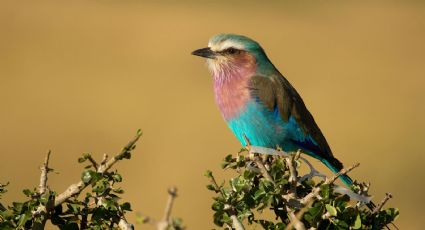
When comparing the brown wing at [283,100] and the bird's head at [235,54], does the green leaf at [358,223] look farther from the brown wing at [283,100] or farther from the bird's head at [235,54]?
the bird's head at [235,54]

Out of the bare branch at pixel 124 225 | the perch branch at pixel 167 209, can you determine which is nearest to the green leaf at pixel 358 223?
the bare branch at pixel 124 225

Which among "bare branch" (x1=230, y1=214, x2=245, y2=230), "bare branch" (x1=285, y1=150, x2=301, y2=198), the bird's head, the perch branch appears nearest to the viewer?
the perch branch

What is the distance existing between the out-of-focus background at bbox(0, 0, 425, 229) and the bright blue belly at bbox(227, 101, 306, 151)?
4.33 metres

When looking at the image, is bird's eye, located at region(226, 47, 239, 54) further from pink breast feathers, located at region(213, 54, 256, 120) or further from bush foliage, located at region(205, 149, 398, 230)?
bush foliage, located at region(205, 149, 398, 230)

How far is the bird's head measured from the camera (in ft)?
18.9

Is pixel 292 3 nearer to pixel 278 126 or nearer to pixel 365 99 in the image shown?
pixel 365 99

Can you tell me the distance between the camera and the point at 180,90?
56.8ft

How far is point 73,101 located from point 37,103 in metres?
0.64

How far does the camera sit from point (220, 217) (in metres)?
2.77

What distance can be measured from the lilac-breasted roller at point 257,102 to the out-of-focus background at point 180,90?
160 inches

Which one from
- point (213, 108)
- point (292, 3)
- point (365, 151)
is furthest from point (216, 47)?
point (292, 3)

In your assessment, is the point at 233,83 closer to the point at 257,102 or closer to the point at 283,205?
the point at 257,102

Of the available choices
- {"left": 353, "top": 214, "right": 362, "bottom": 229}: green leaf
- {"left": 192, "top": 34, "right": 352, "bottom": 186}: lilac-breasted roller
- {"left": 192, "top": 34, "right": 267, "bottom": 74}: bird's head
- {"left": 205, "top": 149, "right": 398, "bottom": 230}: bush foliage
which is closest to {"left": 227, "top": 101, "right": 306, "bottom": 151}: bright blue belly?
{"left": 192, "top": 34, "right": 352, "bottom": 186}: lilac-breasted roller

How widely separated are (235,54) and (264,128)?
63cm
